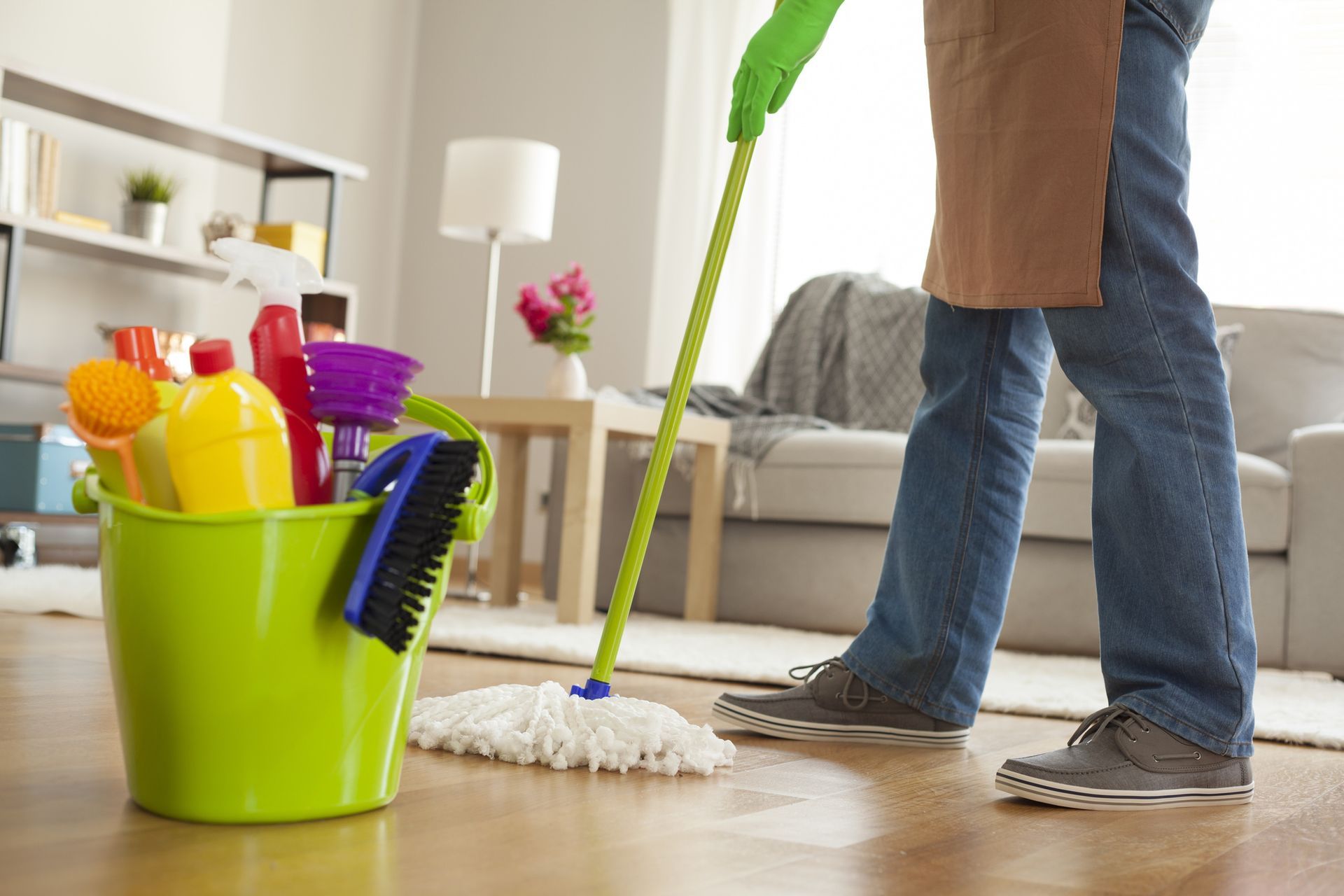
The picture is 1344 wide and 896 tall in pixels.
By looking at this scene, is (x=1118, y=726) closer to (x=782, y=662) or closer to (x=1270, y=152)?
(x=782, y=662)

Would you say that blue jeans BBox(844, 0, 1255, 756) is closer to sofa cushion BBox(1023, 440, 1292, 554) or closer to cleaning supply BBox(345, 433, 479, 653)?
cleaning supply BBox(345, 433, 479, 653)

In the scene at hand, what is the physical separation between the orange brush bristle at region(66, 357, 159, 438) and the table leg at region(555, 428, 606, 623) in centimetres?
173

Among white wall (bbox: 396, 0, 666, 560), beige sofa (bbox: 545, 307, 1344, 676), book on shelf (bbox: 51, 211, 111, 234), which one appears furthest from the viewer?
white wall (bbox: 396, 0, 666, 560)

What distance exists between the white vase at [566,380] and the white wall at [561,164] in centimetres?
142

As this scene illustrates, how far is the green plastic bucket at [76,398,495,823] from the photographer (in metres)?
0.78

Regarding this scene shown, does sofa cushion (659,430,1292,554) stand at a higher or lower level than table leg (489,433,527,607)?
higher

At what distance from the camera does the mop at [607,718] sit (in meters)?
1.08

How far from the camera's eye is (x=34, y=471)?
3.25 m

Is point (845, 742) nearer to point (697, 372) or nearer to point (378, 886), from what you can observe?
point (378, 886)

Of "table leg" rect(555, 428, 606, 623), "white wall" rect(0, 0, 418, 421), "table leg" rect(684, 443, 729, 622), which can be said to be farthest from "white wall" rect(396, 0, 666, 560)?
"table leg" rect(555, 428, 606, 623)

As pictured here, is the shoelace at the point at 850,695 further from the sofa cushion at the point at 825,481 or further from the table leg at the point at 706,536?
the table leg at the point at 706,536

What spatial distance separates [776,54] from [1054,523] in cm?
163

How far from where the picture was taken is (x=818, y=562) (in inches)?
114

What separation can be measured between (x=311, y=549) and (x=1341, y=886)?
67cm
